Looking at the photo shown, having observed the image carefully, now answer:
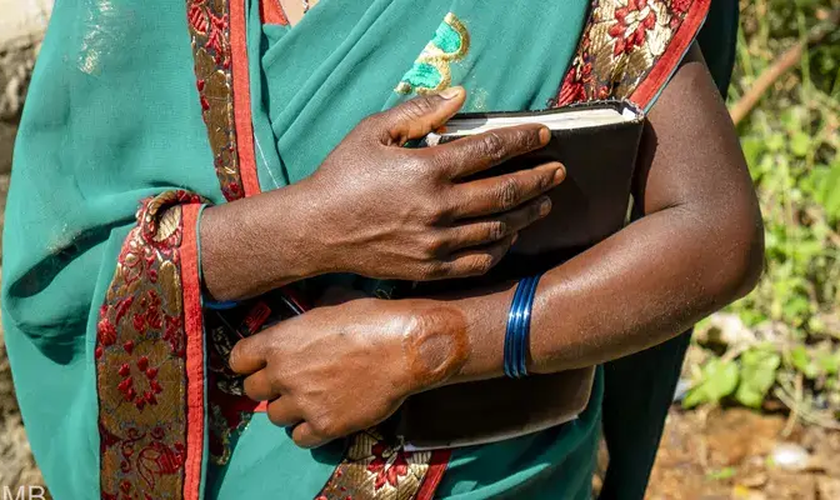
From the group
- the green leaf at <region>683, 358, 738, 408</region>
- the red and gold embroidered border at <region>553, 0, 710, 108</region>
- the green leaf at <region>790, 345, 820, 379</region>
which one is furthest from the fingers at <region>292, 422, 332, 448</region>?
the green leaf at <region>790, 345, 820, 379</region>

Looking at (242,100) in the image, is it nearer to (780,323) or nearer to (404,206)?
(404,206)

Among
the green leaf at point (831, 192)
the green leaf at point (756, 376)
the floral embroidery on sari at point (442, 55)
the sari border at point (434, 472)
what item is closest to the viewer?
the floral embroidery on sari at point (442, 55)

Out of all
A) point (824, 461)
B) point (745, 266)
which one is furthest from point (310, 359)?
point (824, 461)

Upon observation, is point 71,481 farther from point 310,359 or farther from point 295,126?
point 295,126

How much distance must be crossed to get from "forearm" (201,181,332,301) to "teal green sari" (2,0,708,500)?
0.03 metres

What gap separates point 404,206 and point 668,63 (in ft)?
1.22

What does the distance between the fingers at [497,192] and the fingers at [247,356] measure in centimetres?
33

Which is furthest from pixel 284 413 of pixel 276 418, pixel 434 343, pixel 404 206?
pixel 404 206

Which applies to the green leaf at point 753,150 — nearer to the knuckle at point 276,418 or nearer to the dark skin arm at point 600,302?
the dark skin arm at point 600,302

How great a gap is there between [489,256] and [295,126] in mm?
301

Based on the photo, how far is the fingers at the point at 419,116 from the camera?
4.45 ft

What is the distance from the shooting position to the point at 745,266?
148cm

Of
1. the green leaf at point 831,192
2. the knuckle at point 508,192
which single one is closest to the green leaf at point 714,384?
the green leaf at point 831,192

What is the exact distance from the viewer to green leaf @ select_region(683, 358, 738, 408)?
12.0 feet
